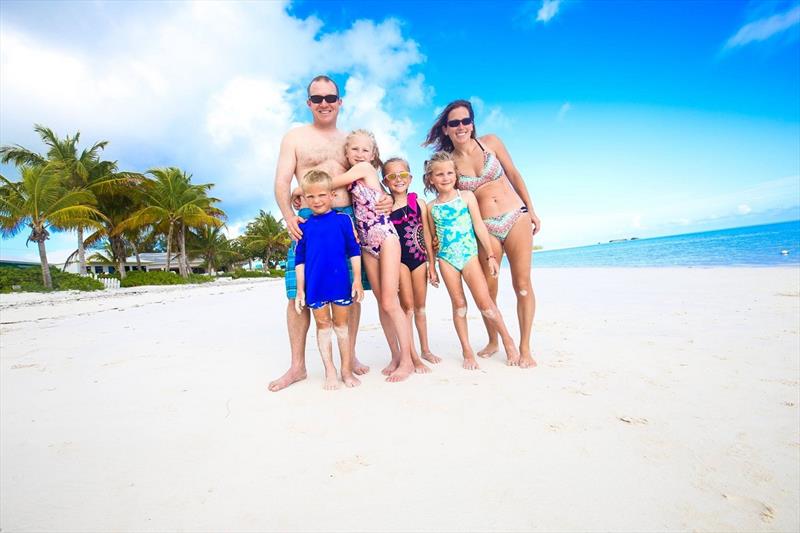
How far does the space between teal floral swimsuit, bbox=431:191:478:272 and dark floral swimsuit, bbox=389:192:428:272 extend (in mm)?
218

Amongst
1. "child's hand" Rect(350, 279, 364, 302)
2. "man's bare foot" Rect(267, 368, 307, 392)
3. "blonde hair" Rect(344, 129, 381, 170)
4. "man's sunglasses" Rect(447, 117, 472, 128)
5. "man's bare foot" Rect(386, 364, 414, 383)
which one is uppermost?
"man's sunglasses" Rect(447, 117, 472, 128)

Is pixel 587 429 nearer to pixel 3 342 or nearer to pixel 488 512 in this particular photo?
pixel 488 512

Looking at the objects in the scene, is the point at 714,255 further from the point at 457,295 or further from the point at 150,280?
the point at 150,280

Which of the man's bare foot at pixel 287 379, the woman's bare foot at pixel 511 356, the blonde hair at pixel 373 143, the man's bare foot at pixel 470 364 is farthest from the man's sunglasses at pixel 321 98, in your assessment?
the woman's bare foot at pixel 511 356

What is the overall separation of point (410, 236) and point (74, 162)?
1099 inches

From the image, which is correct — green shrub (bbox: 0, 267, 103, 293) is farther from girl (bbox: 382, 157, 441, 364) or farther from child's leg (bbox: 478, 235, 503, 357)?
child's leg (bbox: 478, 235, 503, 357)

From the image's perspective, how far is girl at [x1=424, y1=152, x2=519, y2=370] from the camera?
3371mm

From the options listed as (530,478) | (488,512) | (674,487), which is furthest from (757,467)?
(488,512)

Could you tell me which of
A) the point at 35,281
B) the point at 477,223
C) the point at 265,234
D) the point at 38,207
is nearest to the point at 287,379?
the point at 477,223

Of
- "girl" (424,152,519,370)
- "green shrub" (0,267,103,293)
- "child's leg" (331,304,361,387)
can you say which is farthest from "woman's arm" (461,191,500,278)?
"green shrub" (0,267,103,293)

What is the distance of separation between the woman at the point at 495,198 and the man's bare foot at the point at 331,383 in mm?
1568

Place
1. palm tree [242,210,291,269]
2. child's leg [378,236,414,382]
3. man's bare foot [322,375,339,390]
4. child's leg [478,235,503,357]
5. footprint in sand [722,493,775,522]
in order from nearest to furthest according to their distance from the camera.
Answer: footprint in sand [722,493,775,522]
man's bare foot [322,375,339,390]
child's leg [378,236,414,382]
child's leg [478,235,503,357]
palm tree [242,210,291,269]

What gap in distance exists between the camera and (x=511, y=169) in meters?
3.77

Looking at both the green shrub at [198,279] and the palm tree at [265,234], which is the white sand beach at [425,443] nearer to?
the green shrub at [198,279]
